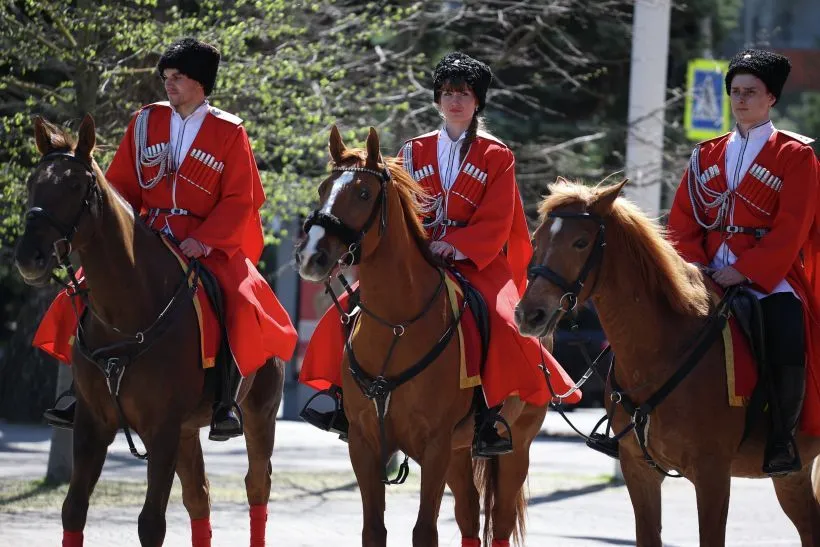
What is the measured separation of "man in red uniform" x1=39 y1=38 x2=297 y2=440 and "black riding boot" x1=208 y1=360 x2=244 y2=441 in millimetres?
44

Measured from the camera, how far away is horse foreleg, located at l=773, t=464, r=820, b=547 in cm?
795

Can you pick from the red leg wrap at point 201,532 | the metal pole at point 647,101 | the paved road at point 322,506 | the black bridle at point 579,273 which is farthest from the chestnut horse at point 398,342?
the metal pole at point 647,101

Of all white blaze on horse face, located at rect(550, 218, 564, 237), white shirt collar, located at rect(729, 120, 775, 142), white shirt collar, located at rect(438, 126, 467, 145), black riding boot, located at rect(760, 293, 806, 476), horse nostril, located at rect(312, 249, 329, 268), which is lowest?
black riding boot, located at rect(760, 293, 806, 476)

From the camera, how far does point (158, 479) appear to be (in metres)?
7.56

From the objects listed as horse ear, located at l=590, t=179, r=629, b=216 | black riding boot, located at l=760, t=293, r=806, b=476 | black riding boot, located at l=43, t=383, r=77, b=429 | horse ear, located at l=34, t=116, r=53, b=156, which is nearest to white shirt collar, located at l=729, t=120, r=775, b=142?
black riding boot, located at l=760, t=293, r=806, b=476

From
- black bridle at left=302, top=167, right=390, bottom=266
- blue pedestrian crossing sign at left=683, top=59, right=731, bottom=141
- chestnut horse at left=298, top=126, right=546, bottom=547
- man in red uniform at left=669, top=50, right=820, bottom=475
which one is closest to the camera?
black bridle at left=302, top=167, right=390, bottom=266

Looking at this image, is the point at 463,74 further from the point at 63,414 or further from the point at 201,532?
the point at 201,532

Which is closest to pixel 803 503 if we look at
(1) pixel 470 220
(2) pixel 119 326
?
(1) pixel 470 220

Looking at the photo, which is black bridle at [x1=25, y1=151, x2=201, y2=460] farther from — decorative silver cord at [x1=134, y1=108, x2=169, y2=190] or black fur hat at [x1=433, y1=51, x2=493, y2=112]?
black fur hat at [x1=433, y1=51, x2=493, y2=112]

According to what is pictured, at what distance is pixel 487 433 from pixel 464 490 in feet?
2.85

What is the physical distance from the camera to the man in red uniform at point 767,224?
7.37 metres

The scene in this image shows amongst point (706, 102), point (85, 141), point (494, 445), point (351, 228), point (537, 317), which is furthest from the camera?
A: point (706, 102)

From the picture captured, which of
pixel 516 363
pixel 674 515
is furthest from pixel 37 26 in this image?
pixel 674 515

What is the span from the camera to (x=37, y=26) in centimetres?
1219
